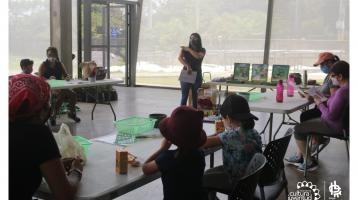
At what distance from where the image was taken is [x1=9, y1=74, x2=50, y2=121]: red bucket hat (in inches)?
65.1

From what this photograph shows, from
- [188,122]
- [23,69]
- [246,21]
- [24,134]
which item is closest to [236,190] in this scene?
[188,122]

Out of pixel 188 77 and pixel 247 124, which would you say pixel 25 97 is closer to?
pixel 247 124

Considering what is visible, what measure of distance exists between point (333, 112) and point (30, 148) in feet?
9.72

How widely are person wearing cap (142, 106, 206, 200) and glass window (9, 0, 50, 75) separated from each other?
7619mm

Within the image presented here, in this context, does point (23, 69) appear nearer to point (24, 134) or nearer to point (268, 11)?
point (24, 134)

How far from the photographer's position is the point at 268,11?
9953mm

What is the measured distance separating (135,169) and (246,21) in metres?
8.83

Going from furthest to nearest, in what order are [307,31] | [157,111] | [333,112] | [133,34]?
[133,34]
[307,31]
[157,111]
[333,112]

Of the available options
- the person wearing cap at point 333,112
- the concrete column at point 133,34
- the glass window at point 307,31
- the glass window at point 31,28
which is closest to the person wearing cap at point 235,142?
the person wearing cap at point 333,112

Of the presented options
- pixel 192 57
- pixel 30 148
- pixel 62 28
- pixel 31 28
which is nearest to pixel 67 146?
pixel 30 148

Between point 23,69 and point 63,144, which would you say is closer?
point 63,144

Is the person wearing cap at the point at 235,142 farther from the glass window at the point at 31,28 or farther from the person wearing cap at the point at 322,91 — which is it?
the glass window at the point at 31,28

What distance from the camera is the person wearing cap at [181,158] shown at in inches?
77.8

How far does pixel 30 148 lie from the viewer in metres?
1.64
